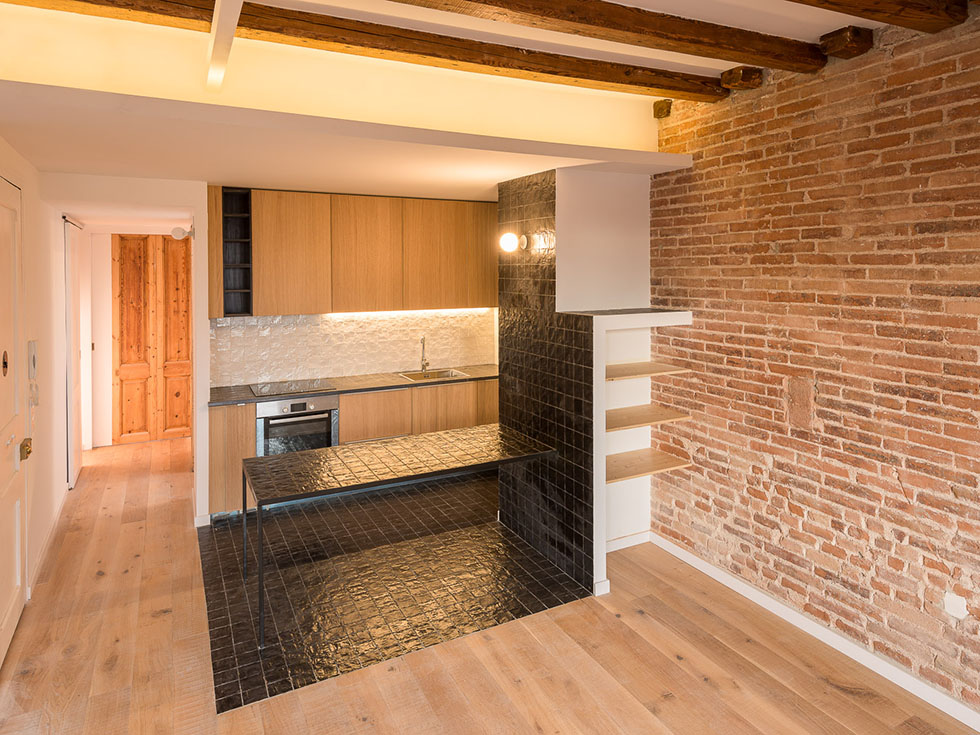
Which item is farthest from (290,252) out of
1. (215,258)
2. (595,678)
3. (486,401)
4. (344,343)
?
(595,678)

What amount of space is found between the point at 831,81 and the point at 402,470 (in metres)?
2.94

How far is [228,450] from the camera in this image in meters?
4.63

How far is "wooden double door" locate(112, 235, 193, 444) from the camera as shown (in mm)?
6562

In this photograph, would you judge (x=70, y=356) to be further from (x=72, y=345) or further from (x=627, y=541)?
(x=627, y=541)

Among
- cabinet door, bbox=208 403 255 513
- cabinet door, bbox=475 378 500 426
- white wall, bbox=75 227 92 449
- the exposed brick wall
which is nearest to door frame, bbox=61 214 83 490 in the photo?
white wall, bbox=75 227 92 449

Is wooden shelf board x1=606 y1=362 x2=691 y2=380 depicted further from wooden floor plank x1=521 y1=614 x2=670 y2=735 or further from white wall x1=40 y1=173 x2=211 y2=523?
white wall x1=40 y1=173 x2=211 y2=523

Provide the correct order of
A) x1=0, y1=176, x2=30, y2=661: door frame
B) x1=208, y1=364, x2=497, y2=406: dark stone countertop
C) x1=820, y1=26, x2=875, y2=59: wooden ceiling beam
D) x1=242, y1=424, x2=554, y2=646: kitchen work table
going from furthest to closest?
x1=208, y1=364, x2=497, y2=406: dark stone countertop, x1=242, y1=424, x2=554, y2=646: kitchen work table, x1=0, y1=176, x2=30, y2=661: door frame, x1=820, y1=26, x2=875, y2=59: wooden ceiling beam

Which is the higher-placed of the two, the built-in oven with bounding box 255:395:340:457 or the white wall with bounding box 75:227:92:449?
the white wall with bounding box 75:227:92:449

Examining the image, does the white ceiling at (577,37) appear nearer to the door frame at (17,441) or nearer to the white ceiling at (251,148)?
the white ceiling at (251,148)

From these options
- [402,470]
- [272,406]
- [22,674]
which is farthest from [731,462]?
[22,674]

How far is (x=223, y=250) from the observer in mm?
4797

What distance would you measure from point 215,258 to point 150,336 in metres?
2.70

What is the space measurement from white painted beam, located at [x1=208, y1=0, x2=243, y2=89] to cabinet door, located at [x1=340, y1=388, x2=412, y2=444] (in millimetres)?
2723

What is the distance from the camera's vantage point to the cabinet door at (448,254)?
5.37 m
